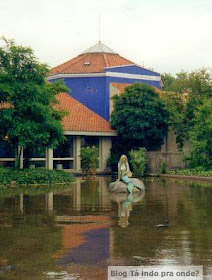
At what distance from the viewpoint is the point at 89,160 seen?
1507 inches

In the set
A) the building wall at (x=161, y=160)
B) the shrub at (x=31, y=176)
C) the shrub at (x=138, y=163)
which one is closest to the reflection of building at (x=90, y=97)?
the building wall at (x=161, y=160)

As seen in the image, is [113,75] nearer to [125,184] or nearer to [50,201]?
[125,184]

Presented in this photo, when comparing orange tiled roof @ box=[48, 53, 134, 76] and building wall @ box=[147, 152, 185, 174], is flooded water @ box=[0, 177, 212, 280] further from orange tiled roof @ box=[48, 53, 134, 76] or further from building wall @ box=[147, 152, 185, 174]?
orange tiled roof @ box=[48, 53, 134, 76]

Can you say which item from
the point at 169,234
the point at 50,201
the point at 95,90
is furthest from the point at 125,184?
the point at 95,90

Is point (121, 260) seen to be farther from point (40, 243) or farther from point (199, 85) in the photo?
point (199, 85)

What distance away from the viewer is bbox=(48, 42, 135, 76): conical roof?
44562mm

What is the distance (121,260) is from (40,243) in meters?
2.31

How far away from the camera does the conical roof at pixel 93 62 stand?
44562 millimetres

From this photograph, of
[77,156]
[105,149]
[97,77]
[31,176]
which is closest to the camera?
[31,176]

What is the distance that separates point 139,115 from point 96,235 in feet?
92.9

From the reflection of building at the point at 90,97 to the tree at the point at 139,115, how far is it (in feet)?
3.97

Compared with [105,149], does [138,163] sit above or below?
below

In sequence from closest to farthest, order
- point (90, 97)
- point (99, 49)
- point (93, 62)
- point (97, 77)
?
point (97, 77) < point (90, 97) < point (93, 62) < point (99, 49)

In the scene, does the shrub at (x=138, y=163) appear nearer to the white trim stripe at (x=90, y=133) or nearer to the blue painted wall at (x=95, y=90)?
the white trim stripe at (x=90, y=133)
